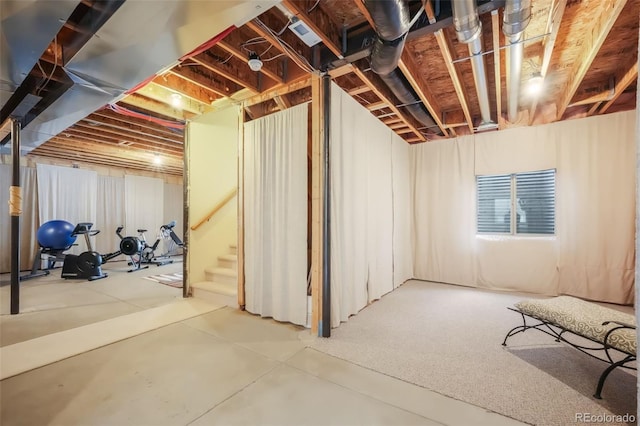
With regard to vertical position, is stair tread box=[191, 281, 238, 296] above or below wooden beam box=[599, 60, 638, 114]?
below

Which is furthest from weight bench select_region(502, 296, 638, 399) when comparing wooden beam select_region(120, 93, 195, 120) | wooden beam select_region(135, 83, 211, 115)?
wooden beam select_region(120, 93, 195, 120)

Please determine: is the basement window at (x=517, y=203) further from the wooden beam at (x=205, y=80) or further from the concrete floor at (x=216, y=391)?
the wooden beam at (x=205, y=80)

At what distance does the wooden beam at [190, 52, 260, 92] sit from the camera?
2.64 metres

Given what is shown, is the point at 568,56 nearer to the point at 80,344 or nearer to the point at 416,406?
the point at 416,406

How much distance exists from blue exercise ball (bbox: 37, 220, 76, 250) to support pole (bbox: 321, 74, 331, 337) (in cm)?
592

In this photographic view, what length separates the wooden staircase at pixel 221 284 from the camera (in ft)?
11.7

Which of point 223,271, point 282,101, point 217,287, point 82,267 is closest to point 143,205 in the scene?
point 82,267

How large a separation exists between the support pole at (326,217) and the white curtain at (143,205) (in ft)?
24.2

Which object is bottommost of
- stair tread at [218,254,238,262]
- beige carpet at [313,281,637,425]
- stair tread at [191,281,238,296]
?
beige carpet at [313,281,637,425]

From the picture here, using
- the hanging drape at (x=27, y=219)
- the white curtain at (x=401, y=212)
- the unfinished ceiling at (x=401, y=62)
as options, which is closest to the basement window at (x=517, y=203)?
the unfinished ceiling at (x=401, y=62)

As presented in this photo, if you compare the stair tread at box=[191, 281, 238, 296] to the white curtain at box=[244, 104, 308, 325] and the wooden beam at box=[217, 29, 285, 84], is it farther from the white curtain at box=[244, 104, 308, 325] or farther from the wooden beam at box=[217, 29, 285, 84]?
the wooden beam at box=[217, 29, 285, 84]

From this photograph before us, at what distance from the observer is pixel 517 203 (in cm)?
448

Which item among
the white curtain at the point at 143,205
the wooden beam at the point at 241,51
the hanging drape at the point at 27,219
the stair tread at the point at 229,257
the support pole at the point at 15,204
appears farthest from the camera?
the white curtain at the point at 143,205

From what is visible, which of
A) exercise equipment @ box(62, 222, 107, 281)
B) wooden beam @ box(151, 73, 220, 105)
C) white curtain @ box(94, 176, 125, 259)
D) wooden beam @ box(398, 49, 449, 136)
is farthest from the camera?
white curtain @ box(94, 176, 125, 259)
